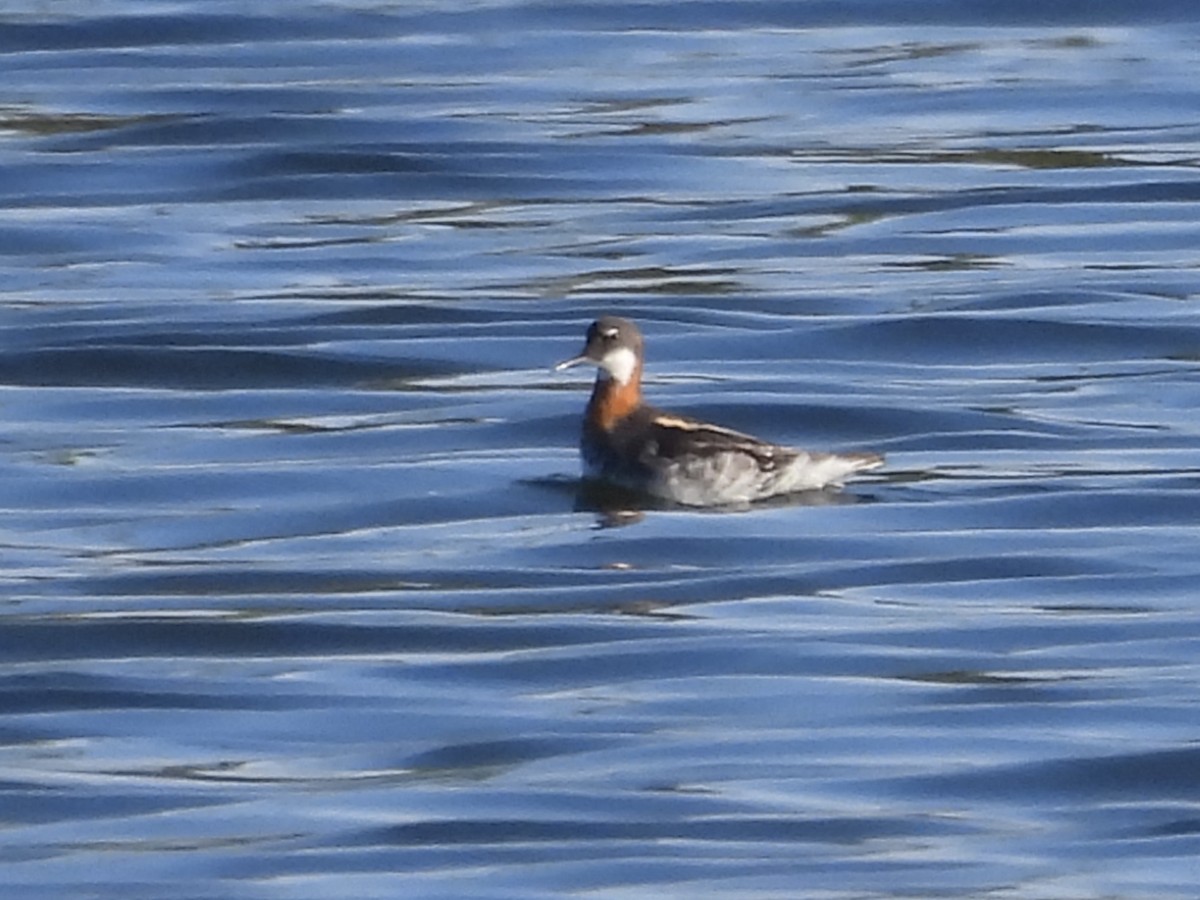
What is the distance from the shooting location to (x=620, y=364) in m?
16.9

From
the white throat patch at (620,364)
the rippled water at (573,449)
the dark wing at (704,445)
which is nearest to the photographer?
the rippled water at (573,449)

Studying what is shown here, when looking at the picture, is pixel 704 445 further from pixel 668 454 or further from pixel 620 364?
pixel 620 364

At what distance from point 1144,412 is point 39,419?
15.6ft

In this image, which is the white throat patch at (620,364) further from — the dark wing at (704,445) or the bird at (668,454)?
the dark wing at (704,445)

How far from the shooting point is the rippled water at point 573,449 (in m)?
11.1

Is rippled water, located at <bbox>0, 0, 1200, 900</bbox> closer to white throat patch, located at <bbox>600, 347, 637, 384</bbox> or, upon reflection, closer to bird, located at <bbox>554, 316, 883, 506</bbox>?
bird, located at <bbox>554, 316, 883, 506</bbox>

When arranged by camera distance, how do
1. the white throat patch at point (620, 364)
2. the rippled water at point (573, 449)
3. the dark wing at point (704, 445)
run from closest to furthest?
the rippled water at point (573, 449), the dark wing at point (704, 445), the white throat patch at point (620, 364)

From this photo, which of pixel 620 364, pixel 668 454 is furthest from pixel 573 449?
pixel 668 454

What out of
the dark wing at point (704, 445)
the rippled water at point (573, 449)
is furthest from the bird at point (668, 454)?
the rippled water at point (573, 449)

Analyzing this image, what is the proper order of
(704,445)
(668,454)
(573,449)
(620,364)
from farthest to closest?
(573,449) < (620,364) < (668,454) < (704,445)

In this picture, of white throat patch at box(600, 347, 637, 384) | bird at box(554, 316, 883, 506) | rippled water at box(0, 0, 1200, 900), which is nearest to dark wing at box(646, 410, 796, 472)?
bird at box(554, 316, 883, 506)

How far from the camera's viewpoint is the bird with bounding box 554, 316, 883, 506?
15805mm

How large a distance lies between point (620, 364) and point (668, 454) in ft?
2.66

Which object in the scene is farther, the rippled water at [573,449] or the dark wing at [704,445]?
the dark wing at [704,445]
